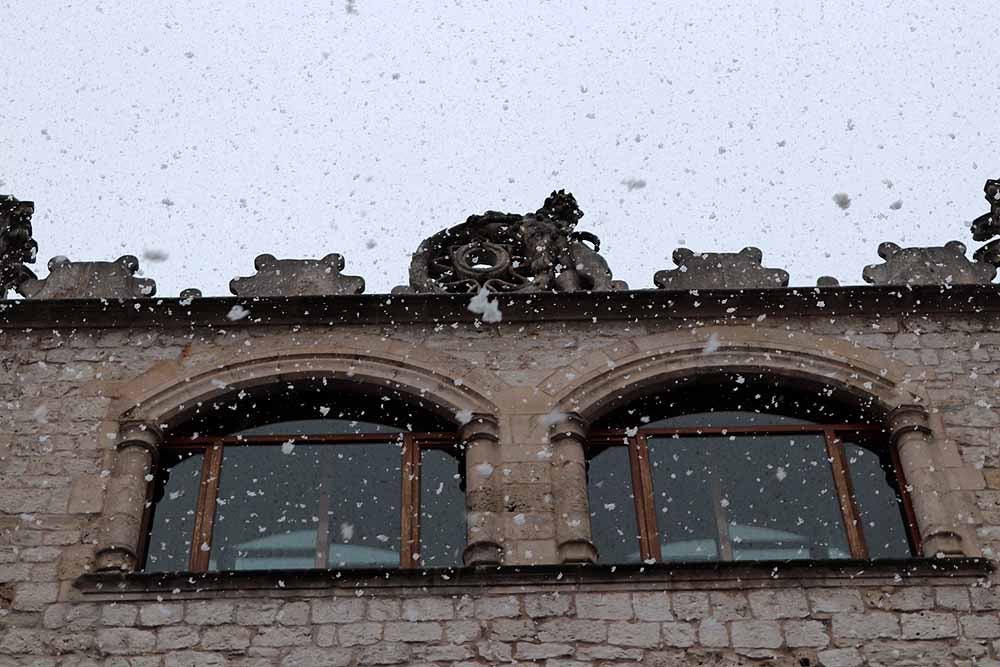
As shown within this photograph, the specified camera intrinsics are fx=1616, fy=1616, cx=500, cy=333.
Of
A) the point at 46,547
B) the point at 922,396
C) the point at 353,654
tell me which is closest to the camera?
the point at 353,654

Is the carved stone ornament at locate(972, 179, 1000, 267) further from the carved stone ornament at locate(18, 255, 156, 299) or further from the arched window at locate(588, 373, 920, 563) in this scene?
the carved stone ornament at locate(18, 255, 156, 299)

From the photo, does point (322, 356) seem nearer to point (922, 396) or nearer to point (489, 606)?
point (489, 606)

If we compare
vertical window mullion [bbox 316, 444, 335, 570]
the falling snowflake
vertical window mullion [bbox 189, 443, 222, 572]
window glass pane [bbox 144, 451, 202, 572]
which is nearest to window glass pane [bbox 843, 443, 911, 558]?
the falling snowflake

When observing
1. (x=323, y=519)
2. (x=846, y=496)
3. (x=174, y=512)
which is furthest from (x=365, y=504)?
(x=846, y=496)

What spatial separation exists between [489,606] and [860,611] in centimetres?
201

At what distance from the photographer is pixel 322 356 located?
10.2m

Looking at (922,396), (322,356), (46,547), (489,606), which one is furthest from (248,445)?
(922,396)

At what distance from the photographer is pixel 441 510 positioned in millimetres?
9719

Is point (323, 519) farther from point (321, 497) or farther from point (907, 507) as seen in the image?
point (907, 507)

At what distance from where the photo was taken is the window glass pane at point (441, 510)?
9453 mm

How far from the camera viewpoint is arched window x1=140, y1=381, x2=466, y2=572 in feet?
31.1

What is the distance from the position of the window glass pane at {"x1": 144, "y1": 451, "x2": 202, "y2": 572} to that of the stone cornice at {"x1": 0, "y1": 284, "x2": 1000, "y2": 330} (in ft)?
3.29

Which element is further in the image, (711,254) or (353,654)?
(711,254)

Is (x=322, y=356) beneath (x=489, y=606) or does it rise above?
above
